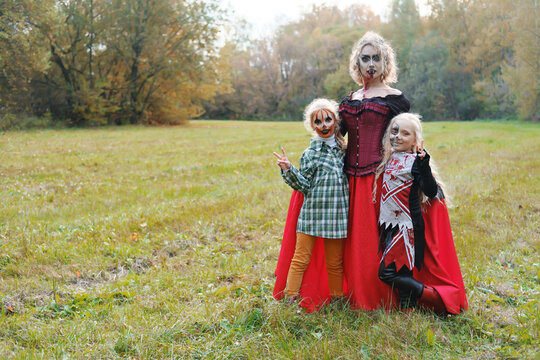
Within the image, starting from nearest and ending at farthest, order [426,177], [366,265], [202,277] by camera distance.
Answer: [426,177] → [366,265] → [202,277]

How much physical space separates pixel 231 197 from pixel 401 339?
5.08 meters

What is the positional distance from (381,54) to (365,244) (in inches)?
65.0

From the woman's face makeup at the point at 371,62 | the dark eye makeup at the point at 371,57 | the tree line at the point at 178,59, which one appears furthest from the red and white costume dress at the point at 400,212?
→ the tree line at the point at 178,59

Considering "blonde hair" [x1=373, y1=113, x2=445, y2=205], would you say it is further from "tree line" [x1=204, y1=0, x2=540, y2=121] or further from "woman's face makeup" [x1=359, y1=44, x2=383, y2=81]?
"tree line" [x1=204, y1=0, x2=540, y2=121]

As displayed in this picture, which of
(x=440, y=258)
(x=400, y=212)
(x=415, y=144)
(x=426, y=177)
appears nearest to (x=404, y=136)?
(x=415, y=144)

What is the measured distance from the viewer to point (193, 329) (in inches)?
128

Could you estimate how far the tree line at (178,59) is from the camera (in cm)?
2306

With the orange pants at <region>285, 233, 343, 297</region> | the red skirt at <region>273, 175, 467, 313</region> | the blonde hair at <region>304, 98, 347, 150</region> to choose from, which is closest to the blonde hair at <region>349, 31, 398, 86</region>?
the blonde hair at <region>304, 98, 347, 150</region>

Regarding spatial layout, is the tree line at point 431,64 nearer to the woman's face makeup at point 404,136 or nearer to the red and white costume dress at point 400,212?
the woman's face makeup at point 404,136

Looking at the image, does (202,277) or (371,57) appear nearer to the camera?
(371,57)

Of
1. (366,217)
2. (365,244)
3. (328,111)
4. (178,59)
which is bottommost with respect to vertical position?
(365,244)

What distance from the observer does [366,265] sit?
11.6ft

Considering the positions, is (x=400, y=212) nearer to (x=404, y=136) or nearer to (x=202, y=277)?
(x=404, y=136)

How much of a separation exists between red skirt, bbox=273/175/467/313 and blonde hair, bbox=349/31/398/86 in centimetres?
96
